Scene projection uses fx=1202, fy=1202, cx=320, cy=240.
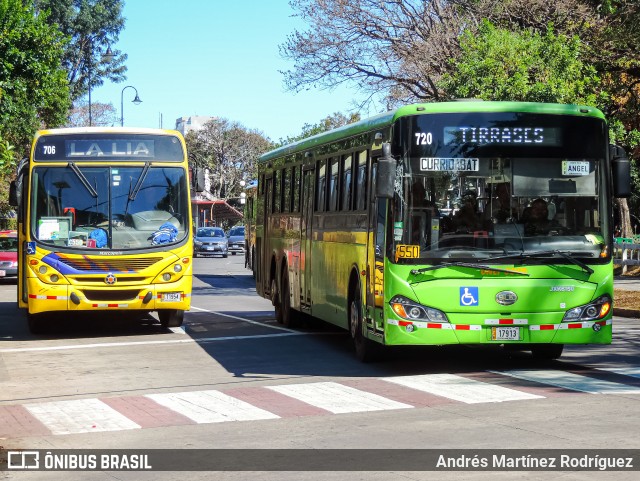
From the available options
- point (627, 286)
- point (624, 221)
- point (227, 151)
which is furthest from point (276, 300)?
point (227, 151)

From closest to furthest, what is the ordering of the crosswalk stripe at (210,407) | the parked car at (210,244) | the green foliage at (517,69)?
the crosswalk stripe at (210,407) < the green foliage at (517,69) < the parked car at (210,244)

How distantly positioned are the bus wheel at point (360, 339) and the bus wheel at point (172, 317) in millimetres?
5780

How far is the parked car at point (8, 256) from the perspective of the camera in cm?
3709

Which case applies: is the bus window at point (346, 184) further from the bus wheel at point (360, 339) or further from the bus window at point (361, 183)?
the bus wheel at point (360, 339)

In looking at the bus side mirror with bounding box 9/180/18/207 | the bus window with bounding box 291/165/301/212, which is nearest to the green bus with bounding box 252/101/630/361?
the bus window with bounding box 291/165/301/212

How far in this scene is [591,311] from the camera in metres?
13.6

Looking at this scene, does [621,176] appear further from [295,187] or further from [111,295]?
[111,295]

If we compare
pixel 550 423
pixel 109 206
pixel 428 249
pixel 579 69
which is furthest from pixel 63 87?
pixel 550 423

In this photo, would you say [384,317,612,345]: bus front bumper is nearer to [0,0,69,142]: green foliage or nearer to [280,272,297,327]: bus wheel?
[280,272,297,327]: bus wheel

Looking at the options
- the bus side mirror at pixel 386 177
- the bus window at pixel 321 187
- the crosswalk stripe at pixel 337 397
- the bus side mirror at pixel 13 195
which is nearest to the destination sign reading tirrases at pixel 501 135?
the bus side mirror at pixel 386 177

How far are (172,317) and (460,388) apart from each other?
9050 mm

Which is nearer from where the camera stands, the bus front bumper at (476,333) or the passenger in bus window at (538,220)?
the bus front bumper at (476,333)

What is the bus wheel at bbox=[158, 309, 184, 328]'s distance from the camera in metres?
20.5

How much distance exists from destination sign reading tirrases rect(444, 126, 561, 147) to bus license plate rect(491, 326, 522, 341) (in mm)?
2077
